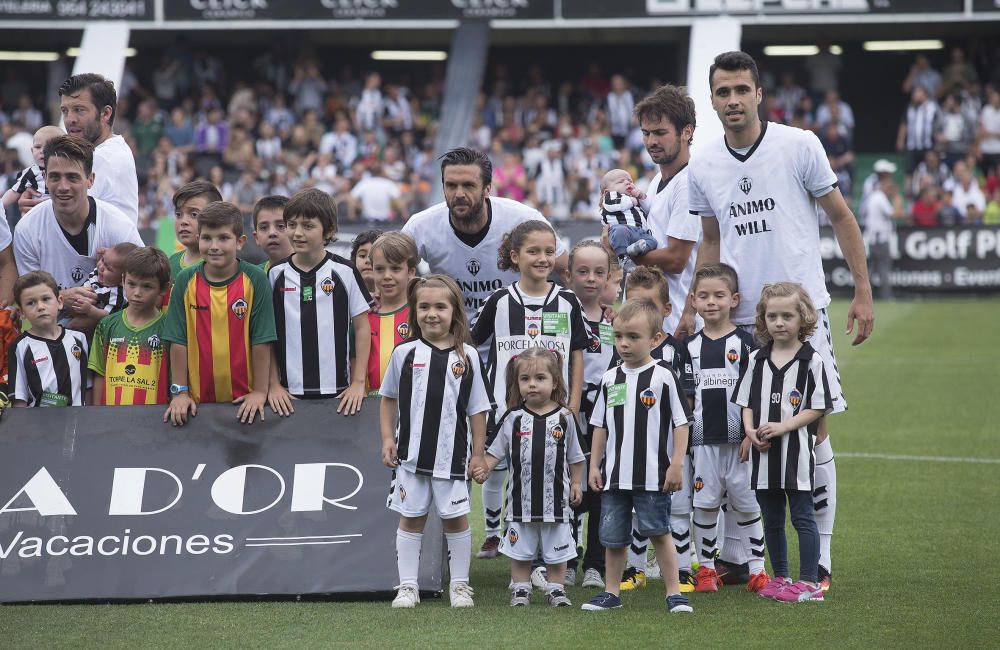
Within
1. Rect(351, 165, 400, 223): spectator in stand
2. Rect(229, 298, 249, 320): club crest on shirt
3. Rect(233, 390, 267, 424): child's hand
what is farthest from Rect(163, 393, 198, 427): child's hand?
Rect(351, 165, 400, 223): spectator in stand

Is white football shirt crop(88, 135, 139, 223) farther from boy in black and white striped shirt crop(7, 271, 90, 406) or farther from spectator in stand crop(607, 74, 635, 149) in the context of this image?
spectator in stand crop(607, 74, 635, 149)

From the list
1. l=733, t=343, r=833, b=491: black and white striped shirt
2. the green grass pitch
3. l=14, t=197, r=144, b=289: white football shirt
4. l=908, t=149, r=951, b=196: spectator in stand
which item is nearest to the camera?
the green grass pitch

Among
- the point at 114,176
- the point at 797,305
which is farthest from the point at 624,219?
the point at 114,176

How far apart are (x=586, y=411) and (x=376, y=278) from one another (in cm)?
132

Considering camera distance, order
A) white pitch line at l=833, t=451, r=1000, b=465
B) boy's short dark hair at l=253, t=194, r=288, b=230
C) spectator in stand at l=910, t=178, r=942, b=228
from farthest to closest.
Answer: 1. spectator in stand at l=910, t=178, r=942, b=228
2. white pitch line at l=833, t=451, r=1000, b=465
3. boy's short dark hair at l=253, t=194, r=288, b=230

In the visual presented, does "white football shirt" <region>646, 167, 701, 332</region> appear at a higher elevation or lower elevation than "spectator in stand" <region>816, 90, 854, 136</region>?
A: lower

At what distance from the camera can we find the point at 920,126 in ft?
91.0

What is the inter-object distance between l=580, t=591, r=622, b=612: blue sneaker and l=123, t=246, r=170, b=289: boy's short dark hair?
2.78 metres

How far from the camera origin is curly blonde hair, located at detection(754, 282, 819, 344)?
6023mm

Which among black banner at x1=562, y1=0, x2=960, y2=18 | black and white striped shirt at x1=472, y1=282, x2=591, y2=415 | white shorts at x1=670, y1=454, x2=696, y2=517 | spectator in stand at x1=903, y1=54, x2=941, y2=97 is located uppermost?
black banner at x1=562, y1=0, x2=960, y2=18

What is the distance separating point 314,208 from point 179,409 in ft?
3.97

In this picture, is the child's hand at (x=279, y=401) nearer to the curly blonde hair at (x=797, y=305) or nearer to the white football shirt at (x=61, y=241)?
the white football shirt at (x=61, y=241)

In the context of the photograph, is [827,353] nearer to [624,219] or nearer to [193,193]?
[624,219]

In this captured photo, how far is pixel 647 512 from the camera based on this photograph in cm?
580
